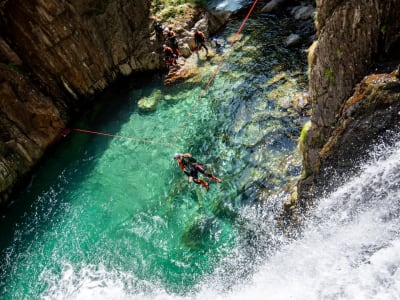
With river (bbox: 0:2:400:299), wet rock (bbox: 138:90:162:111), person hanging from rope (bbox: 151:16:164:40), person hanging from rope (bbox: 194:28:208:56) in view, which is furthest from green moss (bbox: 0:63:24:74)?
person hanging from rope (bbox: 194:28:208:56)

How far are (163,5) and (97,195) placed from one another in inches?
476

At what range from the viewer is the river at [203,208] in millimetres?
6336

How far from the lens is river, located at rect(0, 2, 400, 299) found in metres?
6.34

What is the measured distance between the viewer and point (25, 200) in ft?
45.4

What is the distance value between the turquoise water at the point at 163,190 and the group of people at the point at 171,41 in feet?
3.95

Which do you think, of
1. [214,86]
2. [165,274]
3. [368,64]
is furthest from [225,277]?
[214,86]

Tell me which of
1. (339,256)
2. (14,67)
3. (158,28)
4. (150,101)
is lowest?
(150,101)

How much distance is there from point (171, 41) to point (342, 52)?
40.4 ft

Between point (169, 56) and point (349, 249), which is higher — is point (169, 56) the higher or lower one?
the higher one

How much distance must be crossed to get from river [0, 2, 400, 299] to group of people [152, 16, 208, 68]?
1.13m

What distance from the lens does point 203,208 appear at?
418 inches

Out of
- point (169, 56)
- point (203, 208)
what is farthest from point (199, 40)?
point (203, 208)

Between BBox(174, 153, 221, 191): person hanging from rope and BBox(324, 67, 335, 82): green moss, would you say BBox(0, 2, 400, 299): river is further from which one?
BBox(324, 67, 335, 82): green moss

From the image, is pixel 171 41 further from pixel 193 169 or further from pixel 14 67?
pixel 193 169
